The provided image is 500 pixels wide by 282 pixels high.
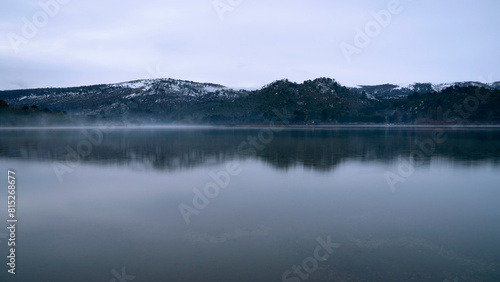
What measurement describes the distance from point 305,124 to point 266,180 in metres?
86.1

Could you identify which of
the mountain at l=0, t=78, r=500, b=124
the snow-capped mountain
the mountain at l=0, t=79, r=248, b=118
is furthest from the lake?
the snow-capped mountain

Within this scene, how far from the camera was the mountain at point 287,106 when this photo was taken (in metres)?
98.1

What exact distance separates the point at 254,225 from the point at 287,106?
106423mm

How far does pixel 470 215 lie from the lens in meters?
8.87

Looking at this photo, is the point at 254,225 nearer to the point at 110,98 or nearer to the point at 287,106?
the point at 287,106

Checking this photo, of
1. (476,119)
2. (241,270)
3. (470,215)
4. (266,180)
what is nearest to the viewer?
(241,270)

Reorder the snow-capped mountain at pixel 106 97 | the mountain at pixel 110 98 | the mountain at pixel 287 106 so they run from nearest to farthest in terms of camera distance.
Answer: the mountain at pixel 287 106
the mountain at pixel 110 98
the snow-capped mountain at pixel 106 97

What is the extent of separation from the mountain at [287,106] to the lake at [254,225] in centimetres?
8710

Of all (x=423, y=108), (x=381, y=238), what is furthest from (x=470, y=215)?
(x=423, y=108)

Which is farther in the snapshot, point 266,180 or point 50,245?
point 266,180

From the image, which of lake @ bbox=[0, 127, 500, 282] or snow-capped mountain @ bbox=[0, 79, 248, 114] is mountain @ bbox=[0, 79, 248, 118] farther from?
lake @ bbox=[0, 127, 500, 282]

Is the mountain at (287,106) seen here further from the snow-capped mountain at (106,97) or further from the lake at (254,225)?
the lake at (254,225)

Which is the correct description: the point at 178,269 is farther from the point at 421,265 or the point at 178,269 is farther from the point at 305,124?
the point at 305,124

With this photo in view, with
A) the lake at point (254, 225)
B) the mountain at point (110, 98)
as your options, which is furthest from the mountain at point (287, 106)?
the lake at point (254, 225)
